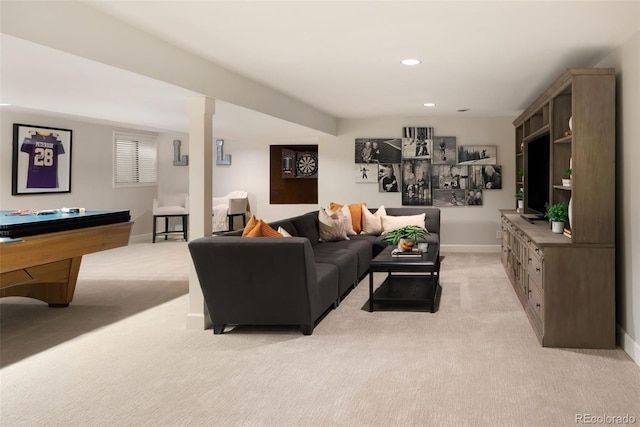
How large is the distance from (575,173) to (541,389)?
5.36 ft

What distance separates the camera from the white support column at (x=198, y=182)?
4840mm

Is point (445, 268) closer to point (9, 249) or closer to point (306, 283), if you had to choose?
point (306, 283)

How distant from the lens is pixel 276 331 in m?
4.71

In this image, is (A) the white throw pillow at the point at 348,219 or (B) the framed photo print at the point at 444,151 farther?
(B) the framed photo print at the point at 444,151

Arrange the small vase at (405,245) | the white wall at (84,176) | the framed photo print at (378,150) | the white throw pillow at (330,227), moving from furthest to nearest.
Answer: the framed photo print at (378,150) < the white wall at (84,176) < the white throw pillow at (330,227) < the small vase at (405,245)

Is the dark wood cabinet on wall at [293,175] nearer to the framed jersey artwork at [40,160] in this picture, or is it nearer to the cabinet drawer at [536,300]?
the framed jersey artwork at [40,160]

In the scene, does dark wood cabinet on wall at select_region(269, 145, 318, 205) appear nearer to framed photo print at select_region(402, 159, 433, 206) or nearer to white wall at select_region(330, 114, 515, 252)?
white wall at select_region(330, 114, 515, 252)

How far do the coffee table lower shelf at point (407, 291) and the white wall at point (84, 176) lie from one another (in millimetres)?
5239

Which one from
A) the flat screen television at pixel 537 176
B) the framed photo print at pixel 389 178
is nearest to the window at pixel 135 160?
the framed photo print at pixel 389 178

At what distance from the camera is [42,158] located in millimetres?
8500

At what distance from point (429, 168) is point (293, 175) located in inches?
137

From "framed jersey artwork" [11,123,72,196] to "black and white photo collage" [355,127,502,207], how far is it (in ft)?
15.0

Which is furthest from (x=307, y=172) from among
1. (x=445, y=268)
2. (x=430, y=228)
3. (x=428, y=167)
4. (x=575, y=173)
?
(x=575, y=173)

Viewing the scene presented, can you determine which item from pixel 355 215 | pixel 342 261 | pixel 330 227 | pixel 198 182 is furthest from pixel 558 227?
pixel 355 215
